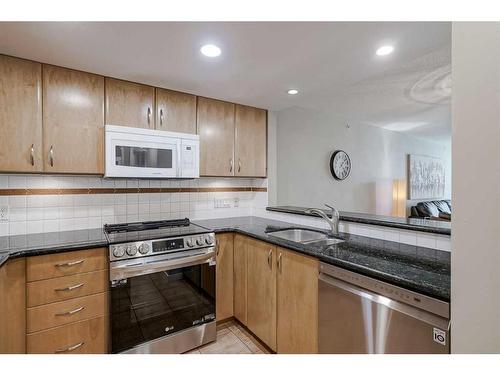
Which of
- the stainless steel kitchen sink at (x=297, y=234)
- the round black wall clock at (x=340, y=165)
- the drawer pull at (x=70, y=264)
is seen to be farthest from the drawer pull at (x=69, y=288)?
the round black wall clock at (x=340, y=165)

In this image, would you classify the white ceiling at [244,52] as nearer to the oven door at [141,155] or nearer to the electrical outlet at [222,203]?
the oven door at [141,155]

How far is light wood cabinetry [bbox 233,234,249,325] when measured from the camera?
7.22 ft

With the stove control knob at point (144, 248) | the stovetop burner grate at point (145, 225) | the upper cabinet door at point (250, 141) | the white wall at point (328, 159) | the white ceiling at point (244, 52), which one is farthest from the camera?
the white wall at point (328, 159)

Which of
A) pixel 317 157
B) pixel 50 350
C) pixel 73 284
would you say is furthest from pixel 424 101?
pixel 50 350

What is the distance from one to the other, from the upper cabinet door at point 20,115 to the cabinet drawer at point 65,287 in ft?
2.56

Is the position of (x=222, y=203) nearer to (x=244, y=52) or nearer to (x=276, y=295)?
(x=276, y=295)

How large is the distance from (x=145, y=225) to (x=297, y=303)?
1.46 m

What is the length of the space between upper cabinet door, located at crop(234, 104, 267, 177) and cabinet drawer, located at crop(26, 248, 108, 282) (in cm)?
147

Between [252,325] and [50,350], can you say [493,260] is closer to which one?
[252,325]

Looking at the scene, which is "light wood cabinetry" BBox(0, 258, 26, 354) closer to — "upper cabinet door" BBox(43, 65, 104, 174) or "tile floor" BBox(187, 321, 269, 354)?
"upper cabinet door" BBox(43, 65, 104, 174)

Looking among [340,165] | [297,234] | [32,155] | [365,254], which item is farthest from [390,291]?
[340,165]

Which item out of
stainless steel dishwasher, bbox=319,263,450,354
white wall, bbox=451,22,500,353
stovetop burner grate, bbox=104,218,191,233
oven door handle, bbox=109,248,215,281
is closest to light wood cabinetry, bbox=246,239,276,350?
oven door handle, bbox=109,248,215,281

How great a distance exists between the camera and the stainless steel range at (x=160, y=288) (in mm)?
1735

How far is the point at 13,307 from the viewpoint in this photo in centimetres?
145
